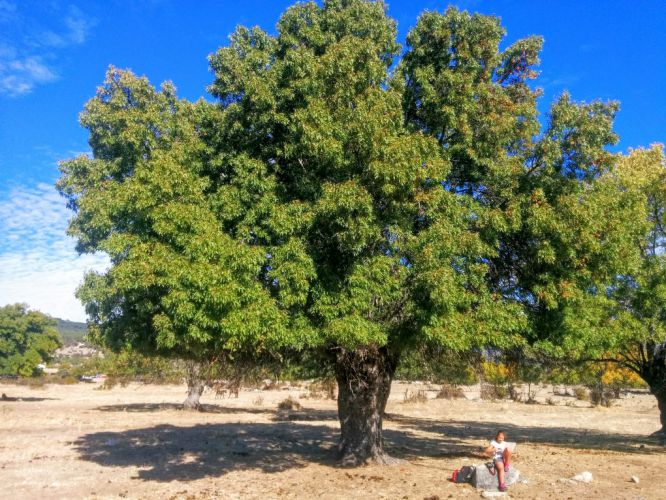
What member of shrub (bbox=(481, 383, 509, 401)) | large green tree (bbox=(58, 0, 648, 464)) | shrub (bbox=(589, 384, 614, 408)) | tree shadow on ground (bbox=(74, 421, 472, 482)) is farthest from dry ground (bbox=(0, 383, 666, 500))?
shrub (bbox=(481, 383, 509, 401))

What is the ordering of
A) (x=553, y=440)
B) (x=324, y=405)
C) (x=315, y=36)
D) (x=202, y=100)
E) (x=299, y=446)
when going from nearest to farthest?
(x=315, y=36) < (x=202, y=100) < (x=299, y=446) < (x=553, y=440) < (x=324, y=405)

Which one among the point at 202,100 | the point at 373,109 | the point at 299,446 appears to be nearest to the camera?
the point at 373,109

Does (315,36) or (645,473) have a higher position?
(315,36)

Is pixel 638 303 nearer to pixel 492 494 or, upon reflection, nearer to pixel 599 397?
pixel 492 494

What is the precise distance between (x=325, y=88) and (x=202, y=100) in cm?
422

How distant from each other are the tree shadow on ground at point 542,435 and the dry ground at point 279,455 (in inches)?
2.2

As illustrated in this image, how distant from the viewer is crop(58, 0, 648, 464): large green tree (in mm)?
10109

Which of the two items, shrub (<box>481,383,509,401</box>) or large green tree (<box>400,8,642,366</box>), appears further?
shrub (<box>481,383,509,401</box>)

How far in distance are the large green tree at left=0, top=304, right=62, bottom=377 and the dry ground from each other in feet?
130

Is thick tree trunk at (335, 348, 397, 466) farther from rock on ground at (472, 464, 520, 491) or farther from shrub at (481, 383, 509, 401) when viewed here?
shrub at (481, 383, 509, 401)

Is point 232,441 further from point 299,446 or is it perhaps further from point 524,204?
point 524,204

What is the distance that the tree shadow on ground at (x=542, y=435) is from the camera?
20077 millimetres

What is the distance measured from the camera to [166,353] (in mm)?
14648

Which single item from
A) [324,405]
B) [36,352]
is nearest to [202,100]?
[324,405]
